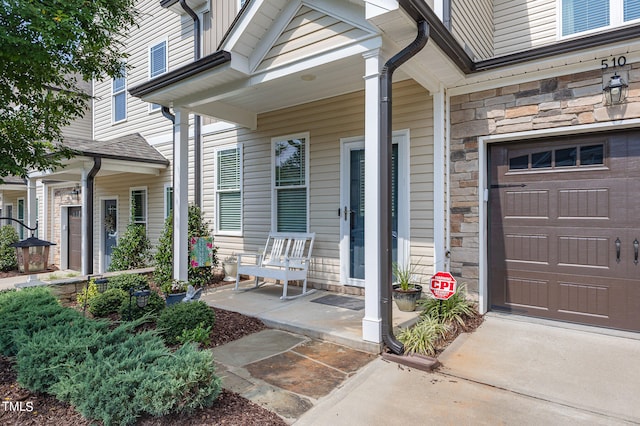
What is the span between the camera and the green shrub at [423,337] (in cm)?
312

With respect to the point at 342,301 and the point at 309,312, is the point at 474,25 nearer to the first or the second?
the point at 342,301

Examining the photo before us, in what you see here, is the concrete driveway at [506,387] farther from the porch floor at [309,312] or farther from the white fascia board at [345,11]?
the white fascia board at [345,11]

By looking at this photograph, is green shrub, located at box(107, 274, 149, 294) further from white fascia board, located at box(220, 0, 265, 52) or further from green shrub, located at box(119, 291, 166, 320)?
white fascia board, located at box(220, 0, 265, 52)

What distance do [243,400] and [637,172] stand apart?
4080 mm

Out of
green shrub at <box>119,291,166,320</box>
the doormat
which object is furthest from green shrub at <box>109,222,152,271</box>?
the doormat

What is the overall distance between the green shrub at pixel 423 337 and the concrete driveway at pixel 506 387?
0.14 meters

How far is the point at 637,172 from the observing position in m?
3.51

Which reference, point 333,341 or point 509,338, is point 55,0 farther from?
point 509,338

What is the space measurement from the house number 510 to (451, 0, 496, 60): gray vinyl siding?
139cm

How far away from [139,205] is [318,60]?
21.7 feet

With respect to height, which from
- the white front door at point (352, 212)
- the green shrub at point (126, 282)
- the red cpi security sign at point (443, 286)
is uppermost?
the white front door at point (352, 212)

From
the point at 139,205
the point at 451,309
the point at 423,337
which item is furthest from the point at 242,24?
the point at 139,205

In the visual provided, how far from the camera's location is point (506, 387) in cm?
263

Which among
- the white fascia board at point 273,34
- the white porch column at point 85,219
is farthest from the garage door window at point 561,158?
the white porch column at point 85,219
